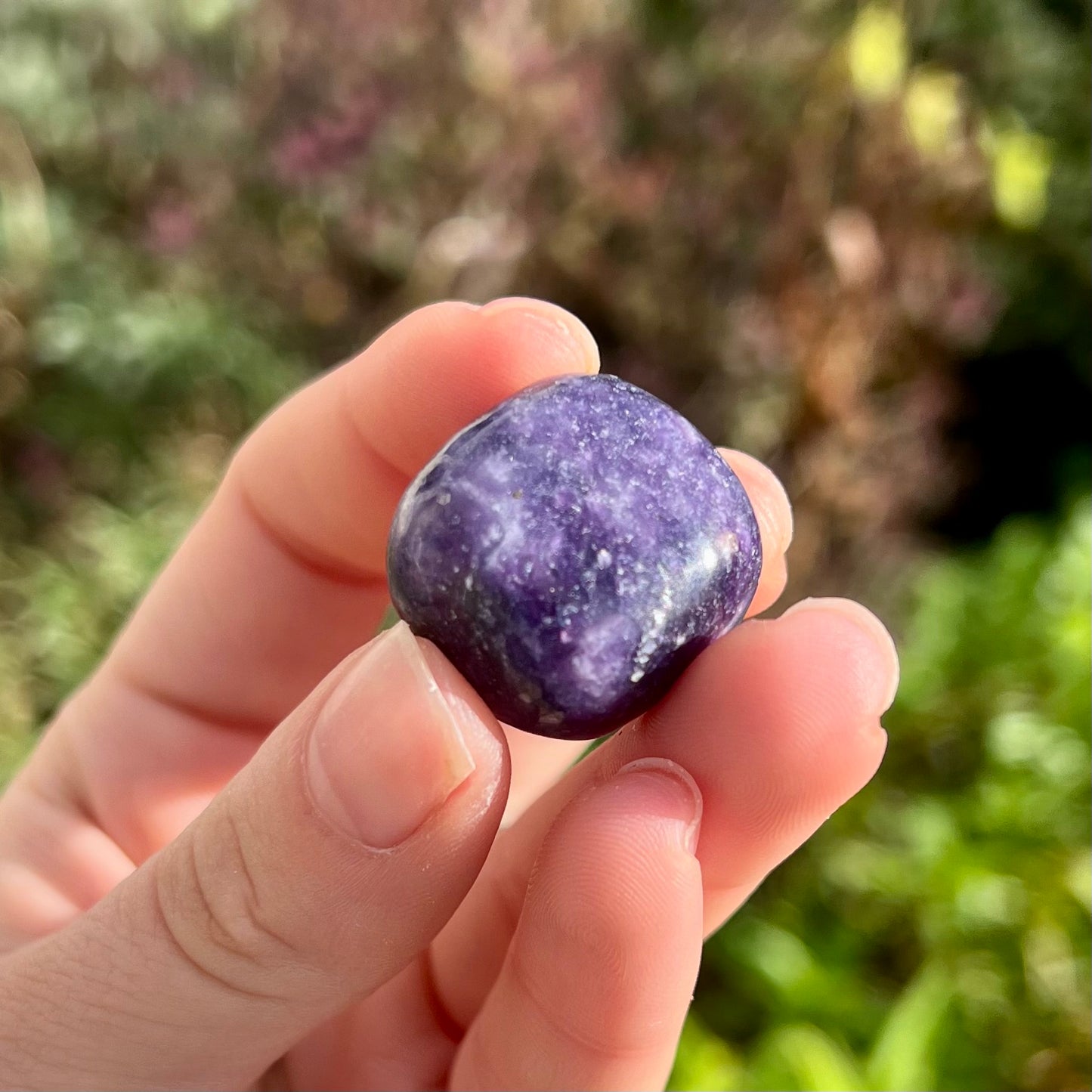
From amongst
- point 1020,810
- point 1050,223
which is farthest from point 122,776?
point 1050,223

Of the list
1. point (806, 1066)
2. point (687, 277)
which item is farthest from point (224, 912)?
point (687, 277)

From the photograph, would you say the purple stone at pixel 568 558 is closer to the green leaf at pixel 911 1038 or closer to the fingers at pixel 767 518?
the fingers at pixel 767 518

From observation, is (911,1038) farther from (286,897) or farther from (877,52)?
(877,52)

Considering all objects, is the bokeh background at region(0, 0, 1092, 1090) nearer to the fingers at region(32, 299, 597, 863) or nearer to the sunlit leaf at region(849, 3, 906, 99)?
the sunlit leaf at region(849, 3, 906, 99)

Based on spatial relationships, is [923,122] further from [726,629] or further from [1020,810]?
[726,629]

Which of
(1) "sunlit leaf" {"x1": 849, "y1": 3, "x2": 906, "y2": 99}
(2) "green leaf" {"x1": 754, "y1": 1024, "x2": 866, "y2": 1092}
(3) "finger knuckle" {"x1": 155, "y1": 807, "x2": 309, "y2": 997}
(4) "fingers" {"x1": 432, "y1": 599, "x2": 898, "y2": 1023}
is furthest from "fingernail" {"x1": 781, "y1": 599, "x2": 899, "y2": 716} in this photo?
(1) "sunlit leaf" {"x1": 849, "y1": 3, "x2": 906, "y2": 99}

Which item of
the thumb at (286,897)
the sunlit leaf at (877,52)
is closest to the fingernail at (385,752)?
the thumb at (286,897)

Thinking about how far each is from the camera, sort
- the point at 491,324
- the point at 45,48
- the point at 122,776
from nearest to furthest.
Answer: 1. the point at 491,324
2. the point at 122,776
3. the point at 45,48
